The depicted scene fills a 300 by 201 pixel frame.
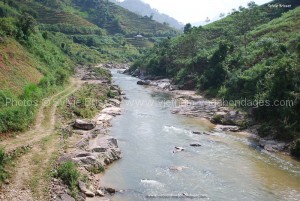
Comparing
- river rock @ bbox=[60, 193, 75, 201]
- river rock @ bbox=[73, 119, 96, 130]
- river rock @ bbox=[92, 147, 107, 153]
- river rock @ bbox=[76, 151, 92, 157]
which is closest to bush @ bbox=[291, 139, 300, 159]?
river rock @ bbox=[92, 147, 107, 153]

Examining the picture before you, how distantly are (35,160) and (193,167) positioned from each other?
43.8 ft

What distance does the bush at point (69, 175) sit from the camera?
23719 mm

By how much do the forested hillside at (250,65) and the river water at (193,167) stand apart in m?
5.87

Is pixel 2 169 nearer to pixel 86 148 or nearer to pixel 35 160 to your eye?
pixel 35 160

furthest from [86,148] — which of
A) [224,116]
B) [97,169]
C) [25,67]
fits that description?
[25,67]

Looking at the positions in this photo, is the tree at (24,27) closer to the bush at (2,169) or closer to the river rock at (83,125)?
the river rock at (83,125)

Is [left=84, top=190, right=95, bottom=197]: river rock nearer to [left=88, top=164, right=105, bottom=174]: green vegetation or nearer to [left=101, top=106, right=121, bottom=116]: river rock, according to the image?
[left=88, top=164, right=105, bottom=174]: green vegetation

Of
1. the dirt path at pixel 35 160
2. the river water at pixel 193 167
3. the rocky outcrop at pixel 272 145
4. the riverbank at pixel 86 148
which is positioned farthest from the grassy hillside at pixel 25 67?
the rocky outcrop at pixel 272 145

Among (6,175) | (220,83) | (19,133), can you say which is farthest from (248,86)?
A: (6,175)

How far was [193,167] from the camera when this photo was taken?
31000 millimetres

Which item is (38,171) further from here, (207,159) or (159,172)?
(207,159)

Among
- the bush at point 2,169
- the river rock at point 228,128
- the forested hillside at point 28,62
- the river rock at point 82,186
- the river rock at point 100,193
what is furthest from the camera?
the river rock at point 228,128

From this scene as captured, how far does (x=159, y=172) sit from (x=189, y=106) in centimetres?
3015

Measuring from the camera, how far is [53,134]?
3394cm
